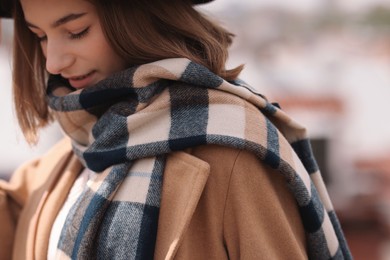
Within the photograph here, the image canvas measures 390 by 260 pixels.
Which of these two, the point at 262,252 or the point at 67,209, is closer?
the point at 262,252

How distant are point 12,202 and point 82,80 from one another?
0.53m

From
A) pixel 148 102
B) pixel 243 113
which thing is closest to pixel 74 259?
pixel 148 102

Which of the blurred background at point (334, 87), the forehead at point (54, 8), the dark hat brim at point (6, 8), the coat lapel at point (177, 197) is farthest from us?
the blurred background at point (334, 87)

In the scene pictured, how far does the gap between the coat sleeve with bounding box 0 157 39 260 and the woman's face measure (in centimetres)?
49

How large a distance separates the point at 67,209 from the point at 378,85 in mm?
6602

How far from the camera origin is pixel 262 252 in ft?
4.24

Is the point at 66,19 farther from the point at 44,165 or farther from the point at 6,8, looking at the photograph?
the point at 44,165

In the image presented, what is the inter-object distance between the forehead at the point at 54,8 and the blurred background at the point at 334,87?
11.2ft

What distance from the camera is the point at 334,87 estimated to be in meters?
6.78

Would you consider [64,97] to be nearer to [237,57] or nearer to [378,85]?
[237,57]

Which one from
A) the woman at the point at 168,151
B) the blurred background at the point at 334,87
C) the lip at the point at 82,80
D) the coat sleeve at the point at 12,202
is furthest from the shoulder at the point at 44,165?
the blurred background at the point at 334,87

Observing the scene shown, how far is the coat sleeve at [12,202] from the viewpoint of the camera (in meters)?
1.72

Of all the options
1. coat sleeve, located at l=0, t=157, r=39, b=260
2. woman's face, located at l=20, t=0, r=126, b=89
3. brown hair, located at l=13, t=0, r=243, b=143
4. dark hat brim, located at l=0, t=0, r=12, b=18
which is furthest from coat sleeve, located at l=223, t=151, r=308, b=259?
dark hat brim, located at l=0, t=0, r=12, b=18

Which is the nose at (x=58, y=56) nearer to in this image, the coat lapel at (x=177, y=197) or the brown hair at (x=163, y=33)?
the brown hair at (x=163, y=33)
